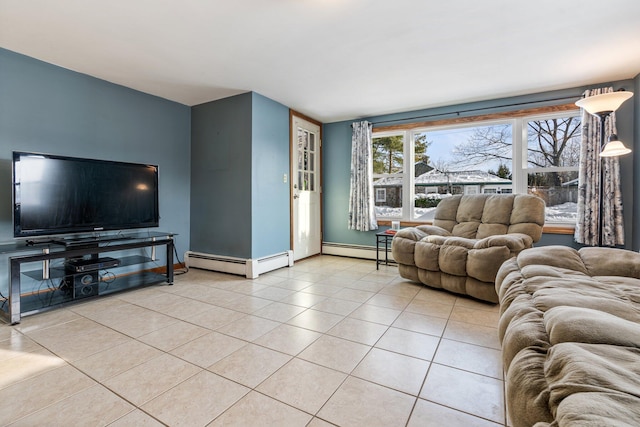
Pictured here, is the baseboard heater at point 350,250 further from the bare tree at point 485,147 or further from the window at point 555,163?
the window at point 555,163

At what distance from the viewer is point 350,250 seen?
4.88 metres

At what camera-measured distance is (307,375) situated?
5.20 feet

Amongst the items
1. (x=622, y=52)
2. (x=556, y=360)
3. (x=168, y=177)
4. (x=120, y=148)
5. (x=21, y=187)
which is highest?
(x=622, y=52)

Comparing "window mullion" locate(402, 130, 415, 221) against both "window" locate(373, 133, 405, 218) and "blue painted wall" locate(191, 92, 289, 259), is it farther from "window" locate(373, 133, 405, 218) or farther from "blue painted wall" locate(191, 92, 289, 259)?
"blue painted wall" locate(191, 92, 289, 259)

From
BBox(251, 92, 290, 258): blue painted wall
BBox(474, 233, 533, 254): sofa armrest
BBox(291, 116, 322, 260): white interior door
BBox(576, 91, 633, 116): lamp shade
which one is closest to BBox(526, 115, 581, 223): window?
BBox(576, 91, 633, 116): lamp shade

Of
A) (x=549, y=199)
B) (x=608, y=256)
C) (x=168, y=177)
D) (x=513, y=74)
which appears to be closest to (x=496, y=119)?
(x=513, y=74)

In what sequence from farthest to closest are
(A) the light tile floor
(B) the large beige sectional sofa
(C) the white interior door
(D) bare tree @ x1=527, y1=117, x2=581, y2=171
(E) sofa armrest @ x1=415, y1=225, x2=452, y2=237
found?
(C) the white interior door
(D) bare tree @ x1=527, y1=117, x2=581, y2=171
(E) sofa armrest @ x1=415, y1=225, x2=452, y2=237
(A) the light tile floor
(B) the large beige sectional sofa

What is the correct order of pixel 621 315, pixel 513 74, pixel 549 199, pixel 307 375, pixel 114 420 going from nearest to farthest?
pixel 621 315, pixel 114 420, pixel 307 375, pixel 513 74, pixel 549 199

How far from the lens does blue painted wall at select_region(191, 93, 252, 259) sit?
145 inches

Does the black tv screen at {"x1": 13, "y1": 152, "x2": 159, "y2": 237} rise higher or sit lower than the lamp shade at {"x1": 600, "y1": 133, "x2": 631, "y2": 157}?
lower

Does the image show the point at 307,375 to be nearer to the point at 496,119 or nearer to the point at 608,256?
the point at 608,256

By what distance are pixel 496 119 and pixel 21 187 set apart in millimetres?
5212

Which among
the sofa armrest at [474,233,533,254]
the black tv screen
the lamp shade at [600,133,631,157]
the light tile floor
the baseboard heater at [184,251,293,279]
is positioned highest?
the lamp shade at [600,133,631,157]

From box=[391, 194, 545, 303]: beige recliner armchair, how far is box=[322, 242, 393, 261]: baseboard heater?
1.26 m
